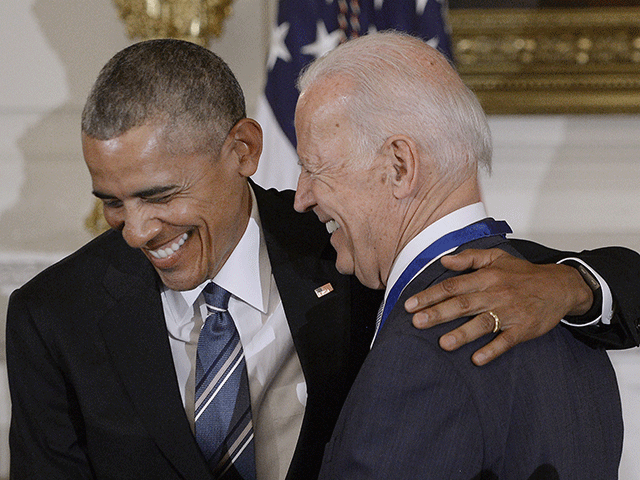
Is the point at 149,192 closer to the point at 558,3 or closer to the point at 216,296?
the point at 216,296

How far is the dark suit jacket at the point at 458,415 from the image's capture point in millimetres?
1018

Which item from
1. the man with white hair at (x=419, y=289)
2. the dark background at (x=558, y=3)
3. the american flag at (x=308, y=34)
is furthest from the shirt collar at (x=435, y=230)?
the dark background at (x=558, y=3)

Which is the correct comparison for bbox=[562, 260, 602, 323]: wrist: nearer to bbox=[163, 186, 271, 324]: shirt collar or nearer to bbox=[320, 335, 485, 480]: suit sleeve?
bbox=[320, 335, 485, 480]: suit sleeve

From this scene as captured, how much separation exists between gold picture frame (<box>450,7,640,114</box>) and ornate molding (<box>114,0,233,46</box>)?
3.05ft

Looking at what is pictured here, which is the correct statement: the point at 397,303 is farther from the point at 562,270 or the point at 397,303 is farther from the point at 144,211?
the point at 144,211

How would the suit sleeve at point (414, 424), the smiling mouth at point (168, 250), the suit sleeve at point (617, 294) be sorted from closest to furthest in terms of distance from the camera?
1. the suit sleeve at point (414, 424)
2. the suit sleeve at point (617, 294)
3. the smiling mouth at point (168, 250)

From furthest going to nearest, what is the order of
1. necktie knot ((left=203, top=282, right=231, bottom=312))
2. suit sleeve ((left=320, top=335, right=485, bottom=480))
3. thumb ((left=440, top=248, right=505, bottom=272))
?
necktie knot ((left=203, top=282, right=231, bottom=312)) < thumb ((left=440, top=248, right=505, bottom=272)) < suit sleeve ((left=320, top=335, right=485, bottom=480))

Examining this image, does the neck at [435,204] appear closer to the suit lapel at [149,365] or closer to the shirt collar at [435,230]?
the shirt collar at [435,230]

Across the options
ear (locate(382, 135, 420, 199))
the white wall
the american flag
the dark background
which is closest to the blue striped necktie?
ear (locate(382, 135, 420, 199))

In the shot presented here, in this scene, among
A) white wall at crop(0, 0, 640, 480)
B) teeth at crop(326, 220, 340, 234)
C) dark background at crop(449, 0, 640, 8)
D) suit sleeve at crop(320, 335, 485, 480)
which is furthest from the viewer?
white wall at crop(0, 0, 640, 480)

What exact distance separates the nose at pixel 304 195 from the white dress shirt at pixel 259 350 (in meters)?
0.34

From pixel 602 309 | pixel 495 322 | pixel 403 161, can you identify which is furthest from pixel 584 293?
pixel 403 161

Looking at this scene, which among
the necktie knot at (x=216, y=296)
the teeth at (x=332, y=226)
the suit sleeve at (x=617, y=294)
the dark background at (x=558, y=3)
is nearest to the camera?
the suit sleeve at (x=617, y=294)

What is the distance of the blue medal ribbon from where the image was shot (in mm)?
1177
